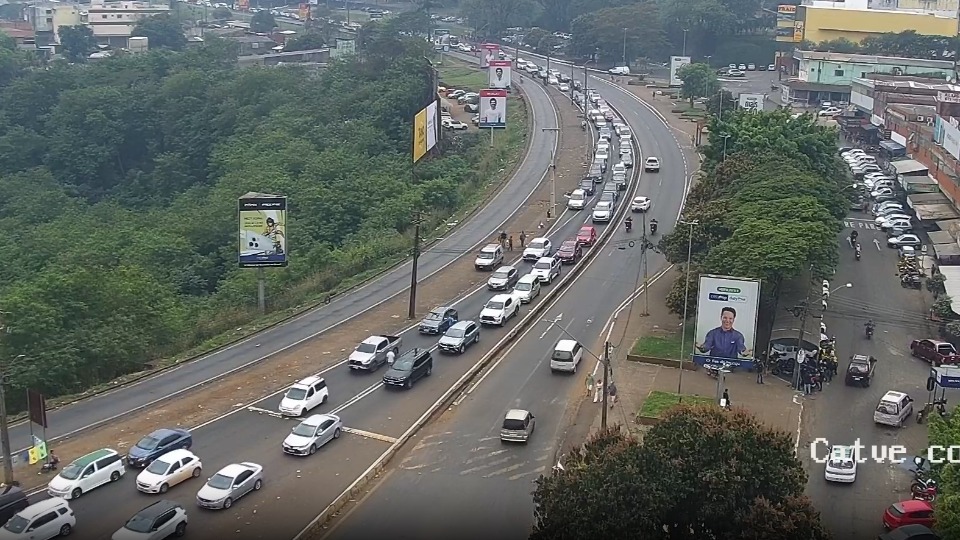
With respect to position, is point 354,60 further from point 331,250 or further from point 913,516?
point 913,516

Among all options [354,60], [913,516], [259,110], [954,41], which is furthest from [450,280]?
[954,41]

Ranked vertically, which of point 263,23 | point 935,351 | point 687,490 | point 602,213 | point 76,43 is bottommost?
point 935,351

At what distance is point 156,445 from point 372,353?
999cm

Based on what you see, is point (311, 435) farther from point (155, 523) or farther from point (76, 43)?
point (76, 43)

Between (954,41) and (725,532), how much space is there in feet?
329

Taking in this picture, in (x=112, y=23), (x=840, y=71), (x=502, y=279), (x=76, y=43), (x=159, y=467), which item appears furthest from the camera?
(x=112, y=23)

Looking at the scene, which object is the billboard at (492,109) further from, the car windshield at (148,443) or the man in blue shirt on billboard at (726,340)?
the car windshield at (148,443)

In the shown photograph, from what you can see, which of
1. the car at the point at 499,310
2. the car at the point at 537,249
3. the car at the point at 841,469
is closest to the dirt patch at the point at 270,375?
the car at the point at 537,249

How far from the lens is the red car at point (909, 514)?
26109 mm

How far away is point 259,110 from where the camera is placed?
95.2 metres

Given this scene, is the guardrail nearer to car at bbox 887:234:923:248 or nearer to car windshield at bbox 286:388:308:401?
car windshield at bbox 286:388:308:401

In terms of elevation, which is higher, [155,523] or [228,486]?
[155,523]

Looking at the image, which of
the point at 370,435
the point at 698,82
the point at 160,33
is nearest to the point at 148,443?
the point at 370,435

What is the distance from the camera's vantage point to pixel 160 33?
135750 millimetres
